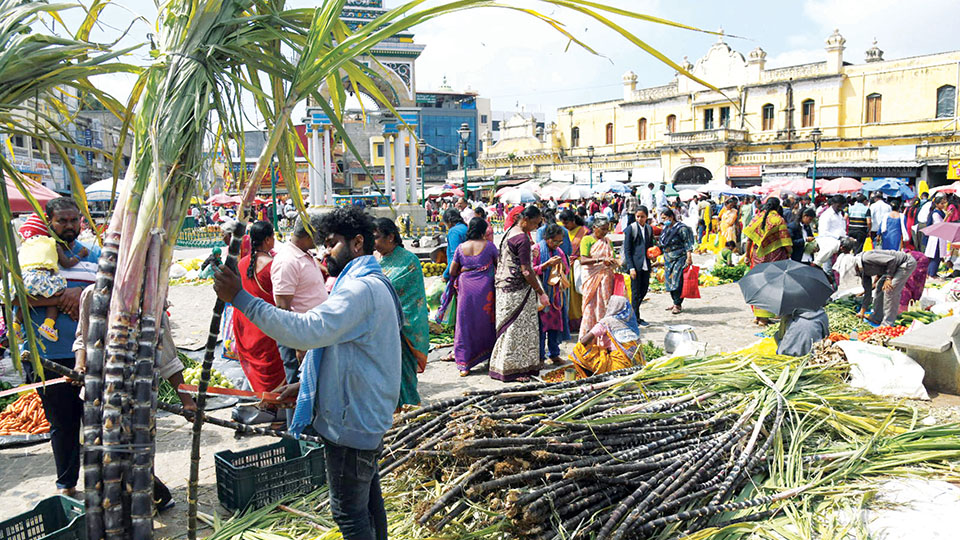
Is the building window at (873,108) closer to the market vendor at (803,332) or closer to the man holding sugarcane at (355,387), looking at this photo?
the market vendor at (803,332)

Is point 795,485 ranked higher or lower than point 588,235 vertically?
lower

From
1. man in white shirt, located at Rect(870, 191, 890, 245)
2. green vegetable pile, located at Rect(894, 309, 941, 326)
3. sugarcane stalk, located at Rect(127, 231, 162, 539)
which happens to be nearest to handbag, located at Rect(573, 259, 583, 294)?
green vegetable pile, located at Rect(894, 309, 941, 326)

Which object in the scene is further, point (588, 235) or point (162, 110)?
point (588, 235)

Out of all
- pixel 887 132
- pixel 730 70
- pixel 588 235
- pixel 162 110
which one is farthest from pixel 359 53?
pixel 730 70

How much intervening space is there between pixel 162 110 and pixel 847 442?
157 inches

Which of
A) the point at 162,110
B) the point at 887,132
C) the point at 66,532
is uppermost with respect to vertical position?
the point at 887,132

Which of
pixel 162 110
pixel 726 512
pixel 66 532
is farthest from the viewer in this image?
pixel 726 512

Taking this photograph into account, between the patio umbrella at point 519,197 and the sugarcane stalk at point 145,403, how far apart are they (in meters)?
18.1

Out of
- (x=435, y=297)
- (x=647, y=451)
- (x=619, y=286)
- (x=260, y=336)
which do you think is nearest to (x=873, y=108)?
(x=435, y=297)

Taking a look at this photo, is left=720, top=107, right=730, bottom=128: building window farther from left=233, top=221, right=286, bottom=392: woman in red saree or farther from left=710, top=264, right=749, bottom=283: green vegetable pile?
left=233, top=221, right=286, bottom=392: woman in red saree

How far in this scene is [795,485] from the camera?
11.5 ft

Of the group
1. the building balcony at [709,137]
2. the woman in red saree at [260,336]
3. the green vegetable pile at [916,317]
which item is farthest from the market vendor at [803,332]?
the building balcony at [709,137]

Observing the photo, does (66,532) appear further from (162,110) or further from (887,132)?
(887,132)

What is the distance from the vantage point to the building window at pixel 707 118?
3956 cm
